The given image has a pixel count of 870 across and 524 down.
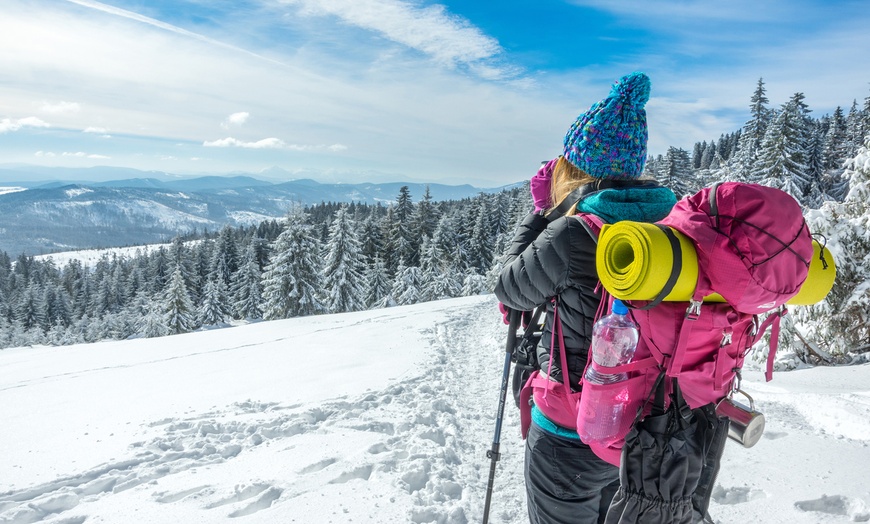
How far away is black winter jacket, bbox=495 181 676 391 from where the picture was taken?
1.97m

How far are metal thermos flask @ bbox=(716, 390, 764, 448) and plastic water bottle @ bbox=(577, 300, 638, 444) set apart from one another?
0.46 m

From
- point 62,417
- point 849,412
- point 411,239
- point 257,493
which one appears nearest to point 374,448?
point 257,493

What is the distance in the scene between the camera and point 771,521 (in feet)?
10.7

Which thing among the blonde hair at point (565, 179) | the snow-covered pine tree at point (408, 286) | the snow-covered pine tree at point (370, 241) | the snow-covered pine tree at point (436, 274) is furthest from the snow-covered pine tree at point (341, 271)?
the blonde hair at point (565, 179)

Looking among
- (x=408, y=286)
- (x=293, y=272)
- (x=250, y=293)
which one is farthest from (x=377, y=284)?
(x=250, y=293)

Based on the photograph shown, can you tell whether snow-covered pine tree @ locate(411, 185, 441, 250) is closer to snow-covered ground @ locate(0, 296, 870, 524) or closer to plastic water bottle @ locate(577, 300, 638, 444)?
snow-covered ground @ locate(0, 296, 870, 524)

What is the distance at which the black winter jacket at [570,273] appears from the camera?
1.97 meters

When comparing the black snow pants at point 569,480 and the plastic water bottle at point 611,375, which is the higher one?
the plastic water bottle at point 611,375

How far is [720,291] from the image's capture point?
1458mm

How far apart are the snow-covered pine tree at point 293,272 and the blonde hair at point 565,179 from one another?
3203cm

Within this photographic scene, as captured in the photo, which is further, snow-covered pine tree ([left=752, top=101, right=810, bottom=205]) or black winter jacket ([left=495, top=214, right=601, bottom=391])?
snow-covered pine tree ([left=752, top=101, right=810, bottom=205])

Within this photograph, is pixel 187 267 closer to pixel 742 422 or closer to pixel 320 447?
pixel 320 447

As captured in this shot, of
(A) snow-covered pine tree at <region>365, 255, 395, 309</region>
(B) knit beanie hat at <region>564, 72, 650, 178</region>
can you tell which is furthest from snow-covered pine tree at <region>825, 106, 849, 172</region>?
(B) knit beanie hat at <region>564, 72, 650, 178</region>

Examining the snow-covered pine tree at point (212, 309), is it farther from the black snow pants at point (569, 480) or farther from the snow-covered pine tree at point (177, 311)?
the black snow pants at point (569, 480)
